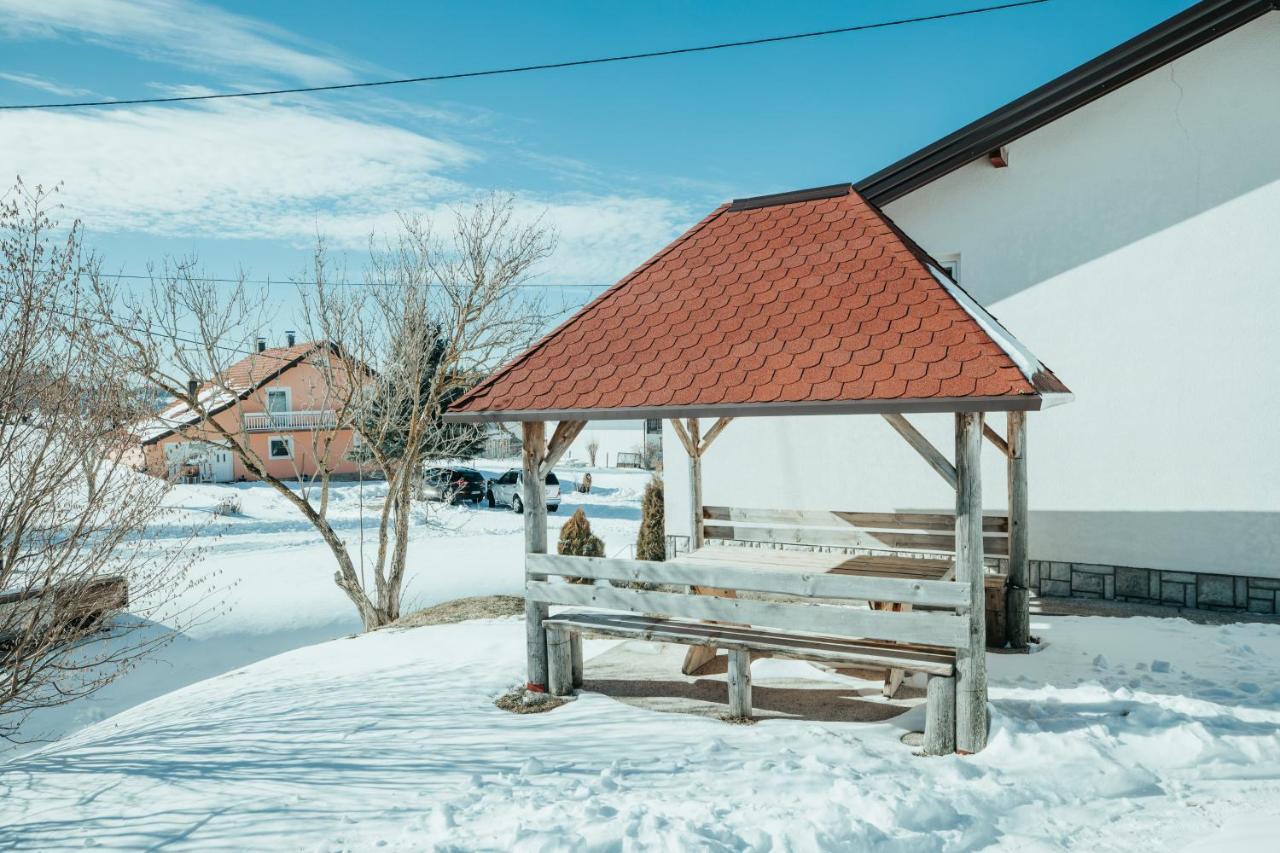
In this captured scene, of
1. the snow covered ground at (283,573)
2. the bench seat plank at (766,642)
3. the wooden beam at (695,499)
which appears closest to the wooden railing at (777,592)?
the bench seat plank at (766,642)

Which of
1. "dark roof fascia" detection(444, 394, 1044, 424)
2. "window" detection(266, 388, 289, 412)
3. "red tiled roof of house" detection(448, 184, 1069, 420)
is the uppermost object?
"window" detection(266, 388, 289, 412)

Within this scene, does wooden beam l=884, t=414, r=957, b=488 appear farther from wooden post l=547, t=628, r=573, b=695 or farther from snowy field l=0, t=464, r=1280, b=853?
wooden post l=547, t=628, r=573, b=695

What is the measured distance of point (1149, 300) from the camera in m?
9.63

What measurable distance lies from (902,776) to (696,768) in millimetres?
1192

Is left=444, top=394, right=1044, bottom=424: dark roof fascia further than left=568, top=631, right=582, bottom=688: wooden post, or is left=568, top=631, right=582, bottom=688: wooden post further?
left=568, top=631, right=582, bottom=688: wooden post

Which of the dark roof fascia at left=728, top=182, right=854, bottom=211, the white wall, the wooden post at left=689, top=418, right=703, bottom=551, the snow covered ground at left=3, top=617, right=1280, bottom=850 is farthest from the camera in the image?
the wooden post at left=689, top=418, right=703, bottom=551

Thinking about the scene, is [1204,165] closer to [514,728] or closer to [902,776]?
[902,776]

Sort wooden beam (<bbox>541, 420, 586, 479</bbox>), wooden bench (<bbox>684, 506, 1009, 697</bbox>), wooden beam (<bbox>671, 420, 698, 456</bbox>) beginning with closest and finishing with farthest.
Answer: wooden beam (<bbox>541, 420, 586, 479</bbox>) < wooden bench (<bbox>684, 506, 1009, 697</bbox>) < wooden beam (<bbox>671, 420, 698, 456</bbox>)

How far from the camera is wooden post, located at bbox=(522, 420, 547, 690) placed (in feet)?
23.1

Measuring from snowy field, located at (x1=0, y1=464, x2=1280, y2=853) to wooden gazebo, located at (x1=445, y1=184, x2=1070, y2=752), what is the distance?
674mm

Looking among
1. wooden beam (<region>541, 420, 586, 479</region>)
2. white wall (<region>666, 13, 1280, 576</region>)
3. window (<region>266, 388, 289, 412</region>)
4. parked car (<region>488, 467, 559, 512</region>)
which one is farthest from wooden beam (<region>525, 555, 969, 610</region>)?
window (<region>266, 388, 289, 412</region>)

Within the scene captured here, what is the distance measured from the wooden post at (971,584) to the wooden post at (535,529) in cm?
305

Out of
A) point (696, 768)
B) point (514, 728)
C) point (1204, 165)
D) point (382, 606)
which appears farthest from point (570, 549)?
point (1204, 165)

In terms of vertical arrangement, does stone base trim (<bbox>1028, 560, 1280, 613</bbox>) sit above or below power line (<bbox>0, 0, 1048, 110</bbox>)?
below
